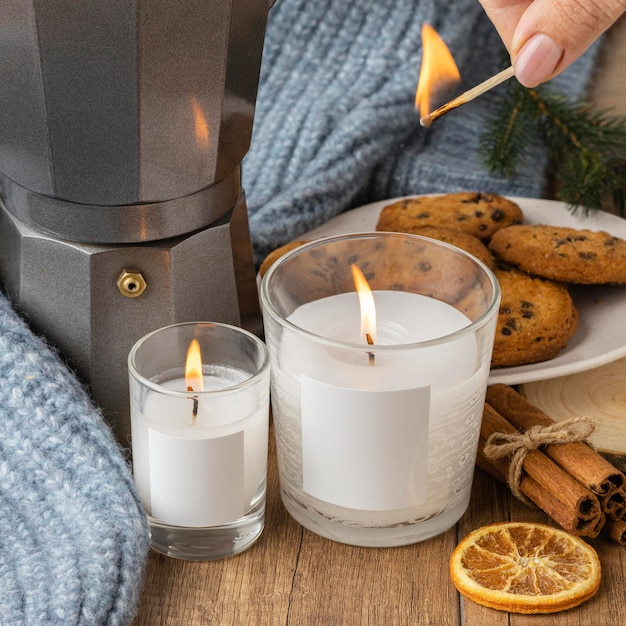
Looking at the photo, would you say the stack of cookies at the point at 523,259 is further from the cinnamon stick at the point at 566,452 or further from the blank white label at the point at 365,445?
the blank white label at the point at 365,445

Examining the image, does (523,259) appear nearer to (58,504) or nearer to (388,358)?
(388,358)

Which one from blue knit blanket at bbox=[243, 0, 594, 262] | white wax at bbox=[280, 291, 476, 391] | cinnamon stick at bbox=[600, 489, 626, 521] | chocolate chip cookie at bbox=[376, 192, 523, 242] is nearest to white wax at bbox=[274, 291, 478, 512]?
white wax at bbox=[280, 291, 476, 391]

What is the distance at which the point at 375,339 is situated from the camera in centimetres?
60

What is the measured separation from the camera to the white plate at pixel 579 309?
26.6 inches

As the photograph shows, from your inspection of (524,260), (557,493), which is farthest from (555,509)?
(524,260)

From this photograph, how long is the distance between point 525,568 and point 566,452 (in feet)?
0.29

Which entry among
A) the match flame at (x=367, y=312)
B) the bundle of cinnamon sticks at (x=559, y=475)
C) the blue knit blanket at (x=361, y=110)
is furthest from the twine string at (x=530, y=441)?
the blue knit blanket at (x=361, y=110)

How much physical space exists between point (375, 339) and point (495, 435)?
101mm

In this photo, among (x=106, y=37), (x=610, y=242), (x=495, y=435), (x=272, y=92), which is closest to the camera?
(x=106, y=37)

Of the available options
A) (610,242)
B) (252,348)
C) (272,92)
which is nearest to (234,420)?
(252,348)

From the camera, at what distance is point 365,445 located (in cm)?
56

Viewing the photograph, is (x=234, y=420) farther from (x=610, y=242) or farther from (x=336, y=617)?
(x=610, y=242)

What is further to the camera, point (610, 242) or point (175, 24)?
point (610, 242)

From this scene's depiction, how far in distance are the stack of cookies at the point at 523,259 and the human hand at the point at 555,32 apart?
0.20 metres
